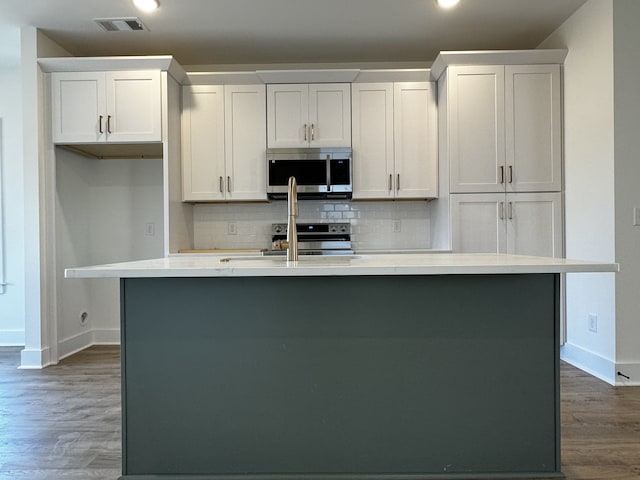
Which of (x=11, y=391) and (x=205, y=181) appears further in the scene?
(x=205, y=181)

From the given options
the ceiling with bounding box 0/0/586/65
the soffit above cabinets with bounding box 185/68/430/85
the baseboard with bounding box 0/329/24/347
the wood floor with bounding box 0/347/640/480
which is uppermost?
the ceiling with bounding box 0/0/586/65

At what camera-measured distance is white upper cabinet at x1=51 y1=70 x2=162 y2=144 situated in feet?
11.4

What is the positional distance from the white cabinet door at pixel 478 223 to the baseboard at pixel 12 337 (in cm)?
409

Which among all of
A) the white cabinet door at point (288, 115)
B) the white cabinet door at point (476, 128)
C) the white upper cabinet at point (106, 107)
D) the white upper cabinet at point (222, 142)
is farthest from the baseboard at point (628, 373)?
the white upper cabinet at point (106, 107)

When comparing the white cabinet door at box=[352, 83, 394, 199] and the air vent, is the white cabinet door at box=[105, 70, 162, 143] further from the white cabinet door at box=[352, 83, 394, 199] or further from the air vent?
the white cabinet door at box=[352, 83, 394, 199]

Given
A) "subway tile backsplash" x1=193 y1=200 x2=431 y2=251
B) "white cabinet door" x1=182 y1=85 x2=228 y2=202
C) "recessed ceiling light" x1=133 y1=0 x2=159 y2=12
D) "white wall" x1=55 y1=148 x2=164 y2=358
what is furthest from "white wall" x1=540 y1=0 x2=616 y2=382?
"white wall" x1=55 y1=148 x2=164 y2=358

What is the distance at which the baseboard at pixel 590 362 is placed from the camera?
2.89 m

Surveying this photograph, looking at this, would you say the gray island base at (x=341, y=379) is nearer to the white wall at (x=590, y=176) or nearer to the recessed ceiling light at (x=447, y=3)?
the white wall at (x=590, y=176)

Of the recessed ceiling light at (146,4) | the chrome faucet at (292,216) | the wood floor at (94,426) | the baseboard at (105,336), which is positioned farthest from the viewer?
the baseboard at (105,336)

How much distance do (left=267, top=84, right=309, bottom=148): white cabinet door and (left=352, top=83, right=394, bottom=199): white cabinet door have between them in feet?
1.42

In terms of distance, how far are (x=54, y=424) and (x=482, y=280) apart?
90.4 inches

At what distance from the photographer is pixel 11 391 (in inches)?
112

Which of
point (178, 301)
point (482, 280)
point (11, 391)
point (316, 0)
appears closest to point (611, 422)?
point (482, 280)

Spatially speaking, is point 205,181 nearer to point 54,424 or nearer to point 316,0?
point 316,0
